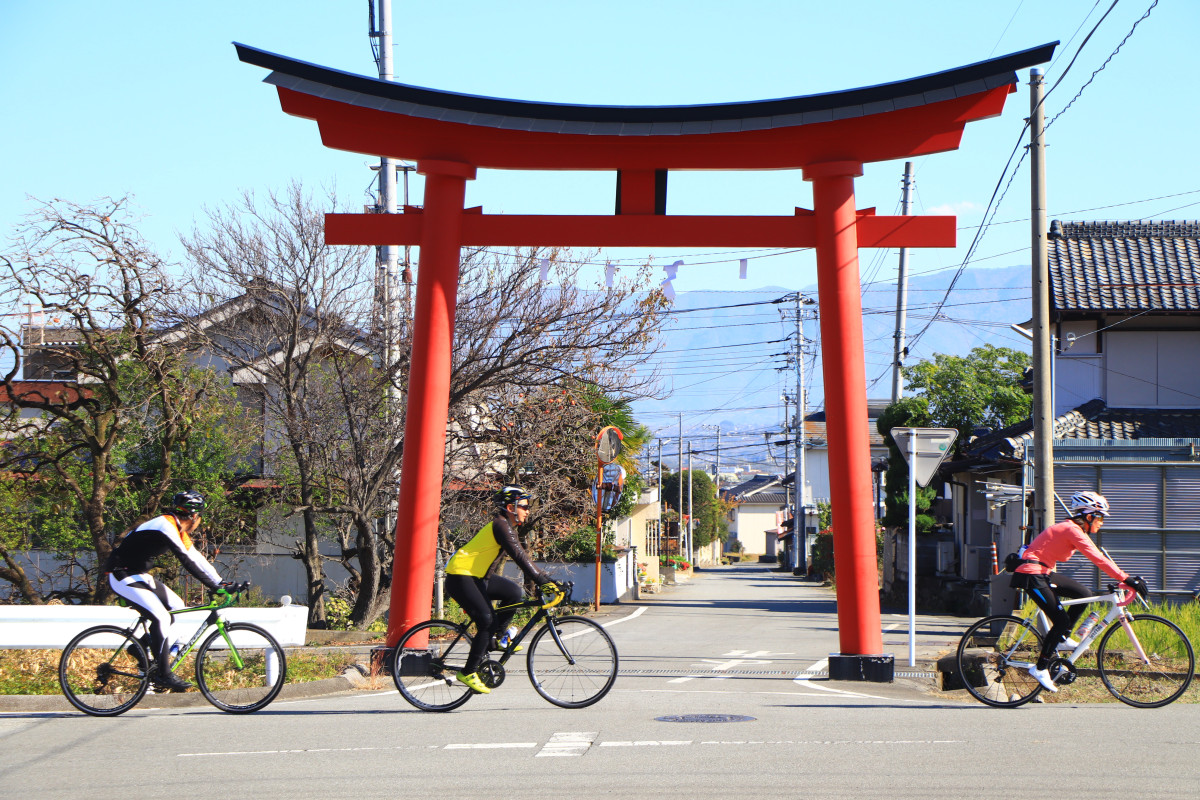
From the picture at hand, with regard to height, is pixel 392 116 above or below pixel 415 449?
above

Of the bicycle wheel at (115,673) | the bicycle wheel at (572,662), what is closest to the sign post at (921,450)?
the bicycle wheel at (572,662)

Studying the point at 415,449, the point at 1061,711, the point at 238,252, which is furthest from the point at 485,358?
the point at 1061,711

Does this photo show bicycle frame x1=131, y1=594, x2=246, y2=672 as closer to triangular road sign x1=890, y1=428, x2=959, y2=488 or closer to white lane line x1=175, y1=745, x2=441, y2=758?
white lane line x1=175, y1=745, x2=441, y2=758

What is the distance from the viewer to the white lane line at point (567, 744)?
7125 mm

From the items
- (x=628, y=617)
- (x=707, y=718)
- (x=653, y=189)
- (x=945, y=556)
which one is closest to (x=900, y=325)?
(x=945, y=556)

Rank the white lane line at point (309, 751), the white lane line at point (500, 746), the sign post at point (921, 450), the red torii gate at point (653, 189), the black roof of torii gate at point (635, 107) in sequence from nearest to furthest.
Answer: the white lane line at point (309, 751) → the white lane line at point (500, 746) → the black roof of torii gate at point (635, 107) → the red torii gate at point (653, 189) → the sign post at point (921, 450)

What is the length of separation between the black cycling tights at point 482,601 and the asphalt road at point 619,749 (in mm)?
547

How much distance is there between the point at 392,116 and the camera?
37.4 feet

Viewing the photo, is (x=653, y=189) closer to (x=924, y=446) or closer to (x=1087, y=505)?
(x=924, y=446)

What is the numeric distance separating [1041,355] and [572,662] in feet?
30.6

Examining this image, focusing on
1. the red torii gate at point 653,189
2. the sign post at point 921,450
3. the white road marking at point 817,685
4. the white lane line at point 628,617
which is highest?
the red torii gate at point 653,189

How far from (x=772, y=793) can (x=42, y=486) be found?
1575 centimetres

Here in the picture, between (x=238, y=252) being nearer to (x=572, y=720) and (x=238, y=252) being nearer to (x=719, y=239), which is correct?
(x=719, y=239)

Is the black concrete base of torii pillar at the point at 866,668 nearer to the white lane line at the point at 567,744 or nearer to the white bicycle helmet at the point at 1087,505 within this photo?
the white bicycle helmet at the point at 1087,505
